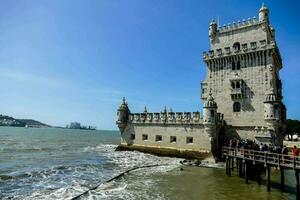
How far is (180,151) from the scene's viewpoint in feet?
129

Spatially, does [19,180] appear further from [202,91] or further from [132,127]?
[202,91]

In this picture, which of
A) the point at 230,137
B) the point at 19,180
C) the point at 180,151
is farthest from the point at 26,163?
the point at 230,137

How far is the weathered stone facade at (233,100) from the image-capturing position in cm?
3609

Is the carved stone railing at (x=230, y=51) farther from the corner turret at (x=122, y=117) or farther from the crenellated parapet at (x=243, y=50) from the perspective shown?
the corner turret at (x=122, y=117)

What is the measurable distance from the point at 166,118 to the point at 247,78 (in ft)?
42.1

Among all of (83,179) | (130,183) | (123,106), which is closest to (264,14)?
(123,106)

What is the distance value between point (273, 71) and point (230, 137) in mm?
10272

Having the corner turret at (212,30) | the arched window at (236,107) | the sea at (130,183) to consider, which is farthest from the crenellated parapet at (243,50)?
the sea at (130,183)

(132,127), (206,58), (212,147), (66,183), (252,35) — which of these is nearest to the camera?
(66,183)

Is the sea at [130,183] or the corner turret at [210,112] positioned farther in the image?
the corner turret at [210,112]

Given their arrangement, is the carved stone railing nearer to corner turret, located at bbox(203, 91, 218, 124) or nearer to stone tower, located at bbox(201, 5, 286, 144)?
stone tower, located at bbox(201, 5, 286, 144)

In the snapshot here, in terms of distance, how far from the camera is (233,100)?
127 ft

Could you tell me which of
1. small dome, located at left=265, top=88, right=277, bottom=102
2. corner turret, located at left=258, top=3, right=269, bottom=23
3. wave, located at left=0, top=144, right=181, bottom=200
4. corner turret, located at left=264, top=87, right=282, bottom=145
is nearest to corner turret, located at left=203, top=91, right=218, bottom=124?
corner turret, located at left=264, top=87, right=282, bottom=145

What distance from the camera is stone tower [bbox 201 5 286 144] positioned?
115 ft
